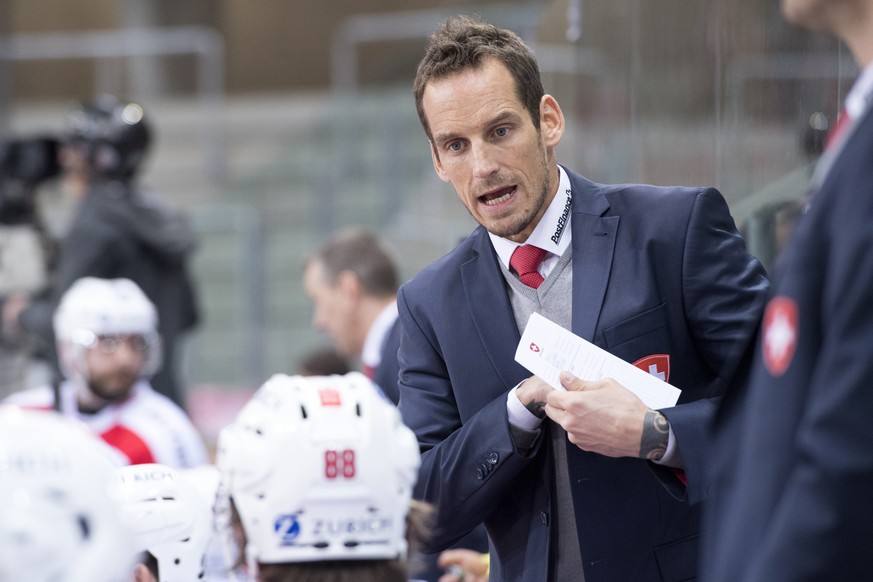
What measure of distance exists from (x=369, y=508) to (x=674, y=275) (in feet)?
3.25

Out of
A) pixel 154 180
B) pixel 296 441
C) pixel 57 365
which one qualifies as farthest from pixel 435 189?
pixel 296 441

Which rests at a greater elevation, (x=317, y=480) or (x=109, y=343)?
(x=317, y=480)

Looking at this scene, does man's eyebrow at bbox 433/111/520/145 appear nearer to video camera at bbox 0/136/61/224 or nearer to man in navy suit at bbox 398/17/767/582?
man in navy suit at bbox 398/17/767/582

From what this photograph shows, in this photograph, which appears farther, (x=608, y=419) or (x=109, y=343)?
(x=109, y=343)

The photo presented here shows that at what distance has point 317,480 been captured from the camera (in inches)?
78.0

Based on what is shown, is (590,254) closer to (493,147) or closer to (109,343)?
(493,147)

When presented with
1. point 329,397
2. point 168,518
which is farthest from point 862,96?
point 168,518

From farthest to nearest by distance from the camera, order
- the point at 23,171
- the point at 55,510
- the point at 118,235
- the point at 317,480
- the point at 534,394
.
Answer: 1. the point at 23,171
2. the point at 118,235
3. the point at 534,394
4. the point at 317,480
5. the point at 55,510

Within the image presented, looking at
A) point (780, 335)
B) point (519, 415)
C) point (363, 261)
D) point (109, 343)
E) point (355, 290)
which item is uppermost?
point (780, 335)

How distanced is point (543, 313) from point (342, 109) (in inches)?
346

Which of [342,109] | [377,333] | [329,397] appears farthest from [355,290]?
[342,109]

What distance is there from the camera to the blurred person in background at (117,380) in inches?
210

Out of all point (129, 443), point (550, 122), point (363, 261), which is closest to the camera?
point (550, 122)

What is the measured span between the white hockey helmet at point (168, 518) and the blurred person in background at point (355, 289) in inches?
102
